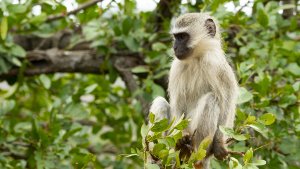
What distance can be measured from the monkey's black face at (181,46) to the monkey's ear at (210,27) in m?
0.19

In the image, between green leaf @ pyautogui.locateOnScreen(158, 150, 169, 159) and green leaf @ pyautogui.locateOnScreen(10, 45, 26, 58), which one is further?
green leaf @ pyautogui.locateOnScreen(10, 45, 26, 58)

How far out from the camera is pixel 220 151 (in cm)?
476

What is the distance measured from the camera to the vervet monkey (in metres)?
4.91

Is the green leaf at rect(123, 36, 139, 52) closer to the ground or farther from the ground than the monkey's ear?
closer to the ground

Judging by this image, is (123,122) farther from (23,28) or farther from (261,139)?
(261,139)

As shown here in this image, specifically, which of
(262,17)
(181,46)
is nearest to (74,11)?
(181,46)

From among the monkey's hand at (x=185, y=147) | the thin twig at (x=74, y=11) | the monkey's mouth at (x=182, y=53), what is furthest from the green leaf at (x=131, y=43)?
the monkey's hand at (x=185, y=147)

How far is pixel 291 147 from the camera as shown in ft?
17.2

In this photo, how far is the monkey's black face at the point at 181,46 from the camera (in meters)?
5.21

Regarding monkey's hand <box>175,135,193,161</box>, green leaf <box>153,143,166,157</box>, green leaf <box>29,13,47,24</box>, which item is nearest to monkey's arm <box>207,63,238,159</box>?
monkey's hand <box>175,135,193,161</box>

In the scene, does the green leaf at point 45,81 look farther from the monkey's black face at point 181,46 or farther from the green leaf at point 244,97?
the green leaf at point 244,97

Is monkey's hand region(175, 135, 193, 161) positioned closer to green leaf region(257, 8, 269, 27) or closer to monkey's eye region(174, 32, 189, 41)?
monkey's eye region(174, 32, 189, 41)

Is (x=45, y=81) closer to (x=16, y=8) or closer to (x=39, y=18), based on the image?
(x=39, y=18)

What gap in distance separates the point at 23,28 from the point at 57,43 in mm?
704
